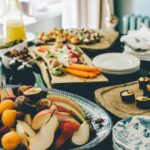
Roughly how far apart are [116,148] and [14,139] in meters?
0.27

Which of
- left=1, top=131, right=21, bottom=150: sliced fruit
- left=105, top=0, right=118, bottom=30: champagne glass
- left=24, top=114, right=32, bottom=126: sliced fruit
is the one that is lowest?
left=105, top=0, right=118, bottom=30: champagne glass

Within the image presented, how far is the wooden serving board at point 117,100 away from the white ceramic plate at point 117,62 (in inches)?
6.1

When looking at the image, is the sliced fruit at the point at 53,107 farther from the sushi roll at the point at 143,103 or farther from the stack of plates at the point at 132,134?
the sushi roll at the point at 143,103

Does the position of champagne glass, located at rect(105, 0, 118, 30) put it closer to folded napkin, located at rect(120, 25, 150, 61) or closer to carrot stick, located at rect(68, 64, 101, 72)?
folded napkin, located at rect(120, 25, 150, 61)

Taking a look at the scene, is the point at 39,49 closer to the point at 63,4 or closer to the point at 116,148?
the point at 116,148

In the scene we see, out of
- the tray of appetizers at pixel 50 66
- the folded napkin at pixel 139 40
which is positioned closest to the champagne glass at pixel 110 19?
the folded napkin at pixel 139 40

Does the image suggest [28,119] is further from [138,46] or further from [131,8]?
[131,8]

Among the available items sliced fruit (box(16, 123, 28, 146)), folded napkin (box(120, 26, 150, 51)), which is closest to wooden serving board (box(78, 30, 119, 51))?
folded napkin (box(120, 26, 150, 51))

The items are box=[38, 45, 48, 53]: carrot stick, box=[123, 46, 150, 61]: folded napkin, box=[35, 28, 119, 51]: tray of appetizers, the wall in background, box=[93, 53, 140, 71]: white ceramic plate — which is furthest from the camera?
the wall in background

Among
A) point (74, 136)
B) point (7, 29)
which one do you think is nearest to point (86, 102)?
point (74, 136)

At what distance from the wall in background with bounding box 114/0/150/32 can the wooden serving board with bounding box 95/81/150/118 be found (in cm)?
187

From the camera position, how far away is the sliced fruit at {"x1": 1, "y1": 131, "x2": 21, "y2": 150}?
37.1 inches

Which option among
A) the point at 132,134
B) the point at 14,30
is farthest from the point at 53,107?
the point at 14,30

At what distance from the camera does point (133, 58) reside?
1781 millimetres
